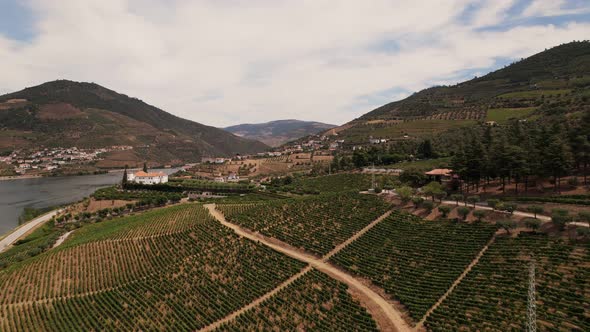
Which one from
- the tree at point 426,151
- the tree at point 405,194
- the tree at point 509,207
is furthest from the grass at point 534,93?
the tree at point 509,207

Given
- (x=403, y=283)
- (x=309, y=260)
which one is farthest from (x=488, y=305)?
(x=309, y=260)

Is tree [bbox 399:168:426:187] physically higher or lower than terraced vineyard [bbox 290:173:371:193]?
higher

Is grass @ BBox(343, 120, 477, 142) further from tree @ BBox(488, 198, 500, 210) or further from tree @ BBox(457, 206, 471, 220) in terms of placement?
tree @ BBox(457, 206, 471, 220)

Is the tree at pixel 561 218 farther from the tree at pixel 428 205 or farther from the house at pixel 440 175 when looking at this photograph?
the house at pixel 440 175

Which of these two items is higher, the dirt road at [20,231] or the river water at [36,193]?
the river water at [36,193]

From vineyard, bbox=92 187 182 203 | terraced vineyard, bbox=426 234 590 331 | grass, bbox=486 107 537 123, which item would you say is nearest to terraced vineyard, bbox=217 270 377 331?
terraced vineyard, bbox=426 234 590 331

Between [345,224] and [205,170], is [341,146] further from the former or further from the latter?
[345,224]
